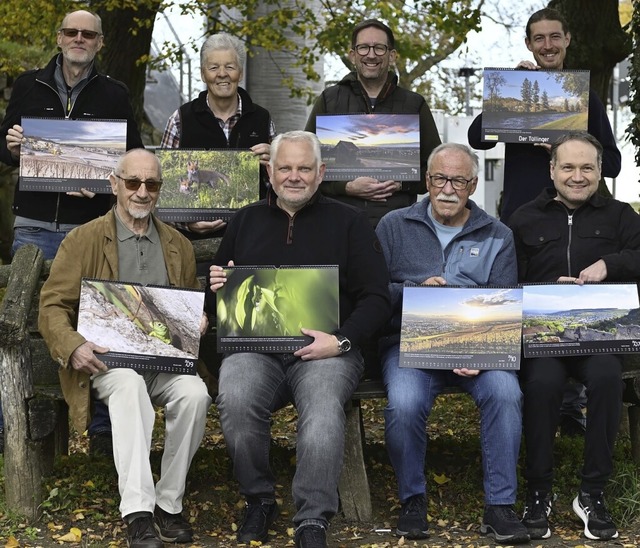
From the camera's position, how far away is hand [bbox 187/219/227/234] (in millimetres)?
6500

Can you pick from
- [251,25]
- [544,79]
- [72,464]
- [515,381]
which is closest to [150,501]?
[72,464]

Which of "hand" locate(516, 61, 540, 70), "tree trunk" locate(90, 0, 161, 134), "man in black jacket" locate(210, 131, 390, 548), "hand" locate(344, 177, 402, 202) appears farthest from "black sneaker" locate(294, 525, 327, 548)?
"tree trunk" locate(90, 0, 161, 134)

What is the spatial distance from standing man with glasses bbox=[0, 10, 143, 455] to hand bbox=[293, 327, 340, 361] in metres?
1.60

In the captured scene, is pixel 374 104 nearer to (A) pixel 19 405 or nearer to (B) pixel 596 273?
(B) pixel 596 273

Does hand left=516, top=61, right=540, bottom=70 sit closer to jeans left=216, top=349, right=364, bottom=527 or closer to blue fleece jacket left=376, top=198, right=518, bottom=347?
blue fleece jacket left=376, top=198, right=518, bottom=347

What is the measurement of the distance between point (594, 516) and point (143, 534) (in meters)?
2.17

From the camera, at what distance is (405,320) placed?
5.67 metres

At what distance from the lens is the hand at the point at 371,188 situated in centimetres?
661

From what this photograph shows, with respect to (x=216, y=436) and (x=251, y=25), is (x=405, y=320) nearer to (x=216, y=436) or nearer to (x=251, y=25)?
(x=216, y=436)

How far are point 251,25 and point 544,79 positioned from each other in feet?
19.1

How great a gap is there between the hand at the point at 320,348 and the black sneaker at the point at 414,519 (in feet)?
2.70

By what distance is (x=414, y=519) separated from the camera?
559 centimetres

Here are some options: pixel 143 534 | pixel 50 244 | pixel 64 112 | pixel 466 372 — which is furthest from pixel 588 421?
pixel 64 112

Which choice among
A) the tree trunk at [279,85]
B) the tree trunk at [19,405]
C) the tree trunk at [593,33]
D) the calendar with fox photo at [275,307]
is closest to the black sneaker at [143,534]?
the tree trunk at [19,405]
